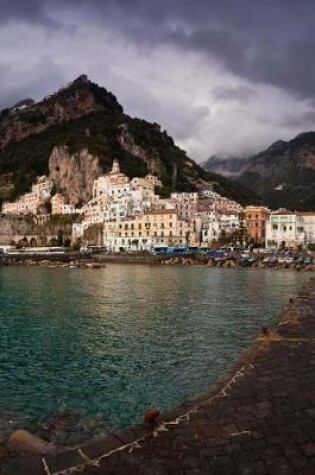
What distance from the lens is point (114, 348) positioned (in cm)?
2041

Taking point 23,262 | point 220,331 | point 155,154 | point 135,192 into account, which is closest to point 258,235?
point 135,192

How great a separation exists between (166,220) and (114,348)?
9641 centimetres

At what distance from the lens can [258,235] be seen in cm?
11525

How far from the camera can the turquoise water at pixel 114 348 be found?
13.8 metres

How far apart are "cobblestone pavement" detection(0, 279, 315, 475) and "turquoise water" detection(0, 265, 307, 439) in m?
Answer: 2.26

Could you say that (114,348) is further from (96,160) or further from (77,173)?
(77,173)

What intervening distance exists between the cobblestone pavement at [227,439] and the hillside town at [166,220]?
99.0 m

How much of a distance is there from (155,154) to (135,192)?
173 feet

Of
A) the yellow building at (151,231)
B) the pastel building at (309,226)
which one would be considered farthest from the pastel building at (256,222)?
the yellow building at (151,231)

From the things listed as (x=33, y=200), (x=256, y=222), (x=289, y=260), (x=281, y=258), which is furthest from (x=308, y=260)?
(x=33, y=200)

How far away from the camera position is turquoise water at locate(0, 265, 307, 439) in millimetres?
13781

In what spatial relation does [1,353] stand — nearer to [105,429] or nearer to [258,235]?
[105,429]

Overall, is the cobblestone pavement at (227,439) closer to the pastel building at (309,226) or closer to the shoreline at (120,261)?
the shoreline at (120,261)

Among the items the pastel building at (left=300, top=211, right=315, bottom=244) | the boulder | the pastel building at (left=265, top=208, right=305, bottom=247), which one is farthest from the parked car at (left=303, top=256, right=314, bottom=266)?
the boulder
